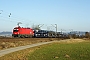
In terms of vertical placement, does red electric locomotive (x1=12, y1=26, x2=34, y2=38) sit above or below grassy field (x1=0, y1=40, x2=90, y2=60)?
above

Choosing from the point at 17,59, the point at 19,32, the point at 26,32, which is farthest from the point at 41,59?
the point at 26,32

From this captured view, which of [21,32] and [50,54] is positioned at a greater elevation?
[21,32]

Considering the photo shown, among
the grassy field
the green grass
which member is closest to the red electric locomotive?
the grassy field

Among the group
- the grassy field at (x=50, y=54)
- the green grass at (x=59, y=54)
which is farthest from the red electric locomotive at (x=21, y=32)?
the green grass at (x=59, y=54)

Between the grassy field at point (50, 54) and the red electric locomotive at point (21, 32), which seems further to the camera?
the red electric locomotive at point (21, 32)

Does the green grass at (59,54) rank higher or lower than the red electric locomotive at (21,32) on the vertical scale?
lower

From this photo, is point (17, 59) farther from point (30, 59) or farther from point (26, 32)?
point (26, 32)

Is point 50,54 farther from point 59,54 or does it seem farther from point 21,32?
point 21,32

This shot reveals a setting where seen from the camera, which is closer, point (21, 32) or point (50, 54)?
point (50, 54)

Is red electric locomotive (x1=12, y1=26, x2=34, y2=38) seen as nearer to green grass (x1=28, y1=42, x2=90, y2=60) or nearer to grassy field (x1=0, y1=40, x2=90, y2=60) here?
grassy field (x1=0, y1=40, x2=90, y2=60)

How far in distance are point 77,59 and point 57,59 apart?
1.67 meters

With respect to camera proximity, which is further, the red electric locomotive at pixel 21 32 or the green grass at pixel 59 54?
the red electric locomotive at pixel 21 32

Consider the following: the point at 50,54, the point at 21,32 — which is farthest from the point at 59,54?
the point at 21,32

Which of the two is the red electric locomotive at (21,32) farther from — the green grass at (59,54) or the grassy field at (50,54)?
the green grass at (59,54)
